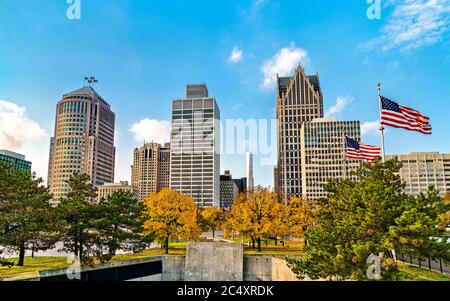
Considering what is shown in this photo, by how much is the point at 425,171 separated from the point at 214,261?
93447mm

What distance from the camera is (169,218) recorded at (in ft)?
93.0

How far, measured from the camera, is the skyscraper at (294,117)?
3676 inches

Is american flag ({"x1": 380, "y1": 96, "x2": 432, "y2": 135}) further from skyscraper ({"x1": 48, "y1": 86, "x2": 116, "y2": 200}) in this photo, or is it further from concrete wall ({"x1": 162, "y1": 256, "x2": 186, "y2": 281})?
skyscraper ({"x1": 48, "y1": 86, "x2": 116, "y2": 200})

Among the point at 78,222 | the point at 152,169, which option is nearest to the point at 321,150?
the point at 78,222

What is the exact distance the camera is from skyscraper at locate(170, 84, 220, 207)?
117 m

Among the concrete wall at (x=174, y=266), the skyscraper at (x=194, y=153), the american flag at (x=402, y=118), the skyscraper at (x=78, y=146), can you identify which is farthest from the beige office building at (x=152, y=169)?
the american flag at (x=402, y=118)

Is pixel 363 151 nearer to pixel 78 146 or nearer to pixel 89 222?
pixel 89 222

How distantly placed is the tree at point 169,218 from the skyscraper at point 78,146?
13418 millimetres

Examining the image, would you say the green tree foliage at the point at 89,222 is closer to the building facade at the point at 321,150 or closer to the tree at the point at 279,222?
the tree at the point at 279,222

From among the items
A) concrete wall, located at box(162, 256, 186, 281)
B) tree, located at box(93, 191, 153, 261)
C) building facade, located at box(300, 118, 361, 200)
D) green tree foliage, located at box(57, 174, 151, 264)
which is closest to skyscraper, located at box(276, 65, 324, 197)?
building facade, located at box(300, 118, 361, 200)

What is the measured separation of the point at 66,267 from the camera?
642 inches

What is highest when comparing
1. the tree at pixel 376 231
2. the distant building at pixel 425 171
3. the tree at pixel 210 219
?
the distant building at pixel 425 171

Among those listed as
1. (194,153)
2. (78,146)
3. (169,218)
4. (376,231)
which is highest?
(194,153)
